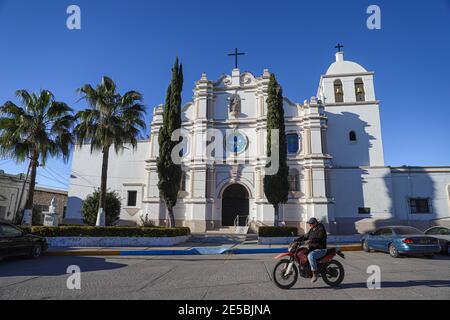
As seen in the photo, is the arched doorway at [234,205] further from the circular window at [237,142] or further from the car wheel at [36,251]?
the car wheel at [36,251]

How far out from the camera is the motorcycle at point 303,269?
636cm

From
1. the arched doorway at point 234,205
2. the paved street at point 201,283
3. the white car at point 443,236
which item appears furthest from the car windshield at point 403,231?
the arched doorway at point 234,205

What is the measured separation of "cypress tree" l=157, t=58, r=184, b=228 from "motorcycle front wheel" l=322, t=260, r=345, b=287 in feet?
41.5

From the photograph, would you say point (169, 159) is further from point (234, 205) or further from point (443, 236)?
point (443, 236)

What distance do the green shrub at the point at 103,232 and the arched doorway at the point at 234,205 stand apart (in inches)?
328

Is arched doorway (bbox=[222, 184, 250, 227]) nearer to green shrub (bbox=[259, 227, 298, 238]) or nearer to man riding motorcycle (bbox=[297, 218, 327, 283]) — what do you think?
green shrub (bbox=[259, 227, 298, 238])

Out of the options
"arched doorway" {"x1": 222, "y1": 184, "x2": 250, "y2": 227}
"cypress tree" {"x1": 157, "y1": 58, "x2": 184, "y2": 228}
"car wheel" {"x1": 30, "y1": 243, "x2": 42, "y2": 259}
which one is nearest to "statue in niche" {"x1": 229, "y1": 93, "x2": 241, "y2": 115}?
"arched doorway" {"x1": 222, "y1": 184, "x2": 250, "y2": 227}

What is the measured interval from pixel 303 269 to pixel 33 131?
676 inches

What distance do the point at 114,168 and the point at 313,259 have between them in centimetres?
2373

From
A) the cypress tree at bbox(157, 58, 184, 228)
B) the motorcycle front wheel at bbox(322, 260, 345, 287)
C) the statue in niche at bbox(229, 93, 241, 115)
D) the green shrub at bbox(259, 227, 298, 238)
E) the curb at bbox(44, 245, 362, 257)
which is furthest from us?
the statue in niche at bbox(229, 93, 241, 115)

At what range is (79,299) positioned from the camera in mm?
5422

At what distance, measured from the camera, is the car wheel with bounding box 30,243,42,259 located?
11195 millimetres
